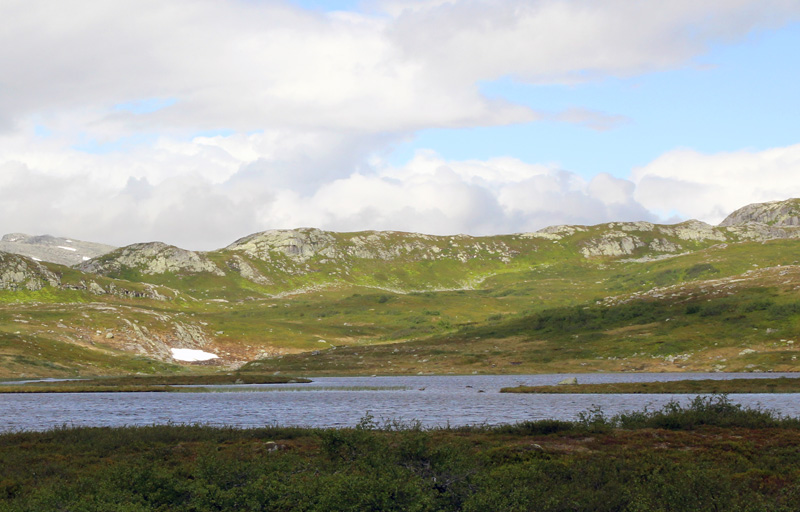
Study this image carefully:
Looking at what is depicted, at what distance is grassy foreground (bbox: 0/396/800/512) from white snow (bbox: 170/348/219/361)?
467 ft

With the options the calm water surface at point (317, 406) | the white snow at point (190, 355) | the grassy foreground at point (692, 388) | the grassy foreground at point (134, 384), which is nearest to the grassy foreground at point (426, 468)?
the calm water surface at point (317, 406)

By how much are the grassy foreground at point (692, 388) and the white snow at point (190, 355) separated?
379 ft

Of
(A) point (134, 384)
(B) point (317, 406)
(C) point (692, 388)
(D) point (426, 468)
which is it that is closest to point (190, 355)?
(A) point (134, 384)

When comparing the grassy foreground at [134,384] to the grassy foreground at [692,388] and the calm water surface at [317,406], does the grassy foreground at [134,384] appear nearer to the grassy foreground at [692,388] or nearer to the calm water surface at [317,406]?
the calm water surface at [317,406]

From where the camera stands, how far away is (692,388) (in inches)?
3132

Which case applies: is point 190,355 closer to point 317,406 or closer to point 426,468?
point 317,406

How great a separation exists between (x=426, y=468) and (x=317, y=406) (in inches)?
1888

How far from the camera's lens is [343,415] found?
60.5 metres

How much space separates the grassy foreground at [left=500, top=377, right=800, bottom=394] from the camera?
76.9m

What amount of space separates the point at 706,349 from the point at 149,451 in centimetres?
12025

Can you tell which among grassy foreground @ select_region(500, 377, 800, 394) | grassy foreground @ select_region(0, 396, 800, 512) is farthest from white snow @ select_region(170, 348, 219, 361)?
grassy foreground @ select_region(0, 396, 800, 512)

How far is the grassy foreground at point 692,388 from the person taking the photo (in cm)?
7688

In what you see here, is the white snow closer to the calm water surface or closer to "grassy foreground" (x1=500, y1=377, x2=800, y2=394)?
the calm water surface

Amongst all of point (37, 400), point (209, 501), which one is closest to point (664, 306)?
point (37, 400)
